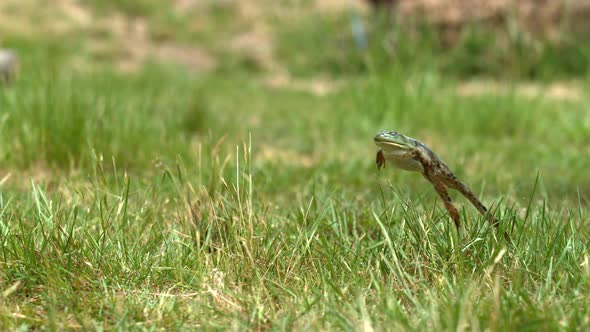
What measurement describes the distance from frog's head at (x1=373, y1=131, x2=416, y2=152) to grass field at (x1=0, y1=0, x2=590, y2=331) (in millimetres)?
179

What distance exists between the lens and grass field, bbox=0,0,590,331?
182 centimetres

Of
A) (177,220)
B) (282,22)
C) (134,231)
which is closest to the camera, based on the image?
(134,231)

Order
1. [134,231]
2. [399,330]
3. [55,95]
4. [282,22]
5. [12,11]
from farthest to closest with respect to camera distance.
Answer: [282,22]
[12,11]
[55,95]
[134,231]
[399,330]

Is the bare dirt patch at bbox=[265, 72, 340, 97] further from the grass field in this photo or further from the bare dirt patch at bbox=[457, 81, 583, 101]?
the bare dirt patch at bbox=[457, 81, 583, 101]

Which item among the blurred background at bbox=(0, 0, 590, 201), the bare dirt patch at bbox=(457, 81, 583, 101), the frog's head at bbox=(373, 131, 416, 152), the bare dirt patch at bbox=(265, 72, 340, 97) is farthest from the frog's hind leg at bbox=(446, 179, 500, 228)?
the bare dirt patch at bbox=(265, 72, 340, 97)

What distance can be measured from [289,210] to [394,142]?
2.77ft

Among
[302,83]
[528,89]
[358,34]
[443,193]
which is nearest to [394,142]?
[443,193]

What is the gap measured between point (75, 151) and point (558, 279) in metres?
2.47

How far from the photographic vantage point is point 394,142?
6.26ft

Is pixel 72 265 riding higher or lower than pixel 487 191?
higher

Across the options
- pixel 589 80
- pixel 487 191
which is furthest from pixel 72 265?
pixel 589 80

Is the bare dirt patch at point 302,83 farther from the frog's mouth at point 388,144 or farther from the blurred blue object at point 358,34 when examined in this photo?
the frog's mouth at point 388,144

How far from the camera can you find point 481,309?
169 centimetres

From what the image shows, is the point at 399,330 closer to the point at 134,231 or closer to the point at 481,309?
the point at 481,309
